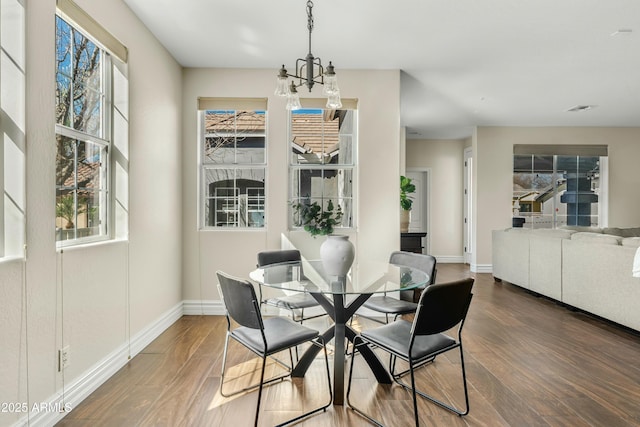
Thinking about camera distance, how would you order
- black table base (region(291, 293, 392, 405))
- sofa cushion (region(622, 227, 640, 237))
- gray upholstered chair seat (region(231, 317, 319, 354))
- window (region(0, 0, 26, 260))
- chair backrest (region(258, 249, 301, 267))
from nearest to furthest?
window (region(0, 0, 26, 260)) < gray upholstered chair seat (region(231, 317, 319, 354)) < black table base (region(291, 293, 392, 405)) < chair backrest (region(258, 249, 301, 267)) < sofa cushion (region(622, 227, 640, 237))

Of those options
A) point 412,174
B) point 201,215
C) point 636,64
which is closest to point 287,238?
point 201,215

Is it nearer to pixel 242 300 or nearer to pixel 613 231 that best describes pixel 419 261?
pixel 242 300

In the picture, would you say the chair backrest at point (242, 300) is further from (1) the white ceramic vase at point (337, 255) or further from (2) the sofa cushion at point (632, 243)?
(2) the sofa cushion at point (632, 243)

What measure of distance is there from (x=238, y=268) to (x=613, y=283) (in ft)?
12.2

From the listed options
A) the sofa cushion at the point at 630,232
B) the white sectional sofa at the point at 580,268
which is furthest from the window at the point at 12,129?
the sofa cushion at the point at 630,232

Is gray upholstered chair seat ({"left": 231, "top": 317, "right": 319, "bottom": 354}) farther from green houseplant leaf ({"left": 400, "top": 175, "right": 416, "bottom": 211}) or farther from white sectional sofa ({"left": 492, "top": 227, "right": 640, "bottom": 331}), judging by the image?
green houseplant leaf ({"left": 400, "top": 175, "right": 416, "bottom": 211})

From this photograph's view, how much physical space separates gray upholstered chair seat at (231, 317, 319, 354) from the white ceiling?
2.32 metres

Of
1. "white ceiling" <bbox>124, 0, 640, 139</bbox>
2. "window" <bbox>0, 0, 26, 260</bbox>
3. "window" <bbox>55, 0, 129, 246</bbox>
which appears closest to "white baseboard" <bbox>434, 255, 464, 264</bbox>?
"white ceiling" <bbox>124, 0, 640, 139</bbox>

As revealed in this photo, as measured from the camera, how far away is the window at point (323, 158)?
429 cm

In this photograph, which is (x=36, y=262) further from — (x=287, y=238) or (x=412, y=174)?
(x=412, y=174)

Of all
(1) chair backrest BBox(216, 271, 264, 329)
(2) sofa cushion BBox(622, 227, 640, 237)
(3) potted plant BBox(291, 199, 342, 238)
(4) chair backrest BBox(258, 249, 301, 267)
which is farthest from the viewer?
(2) sofa cushion BBox(622, 227, 640, 237)

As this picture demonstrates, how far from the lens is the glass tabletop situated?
2.16 m

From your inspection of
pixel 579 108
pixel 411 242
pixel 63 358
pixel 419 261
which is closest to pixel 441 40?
pixel 419 261

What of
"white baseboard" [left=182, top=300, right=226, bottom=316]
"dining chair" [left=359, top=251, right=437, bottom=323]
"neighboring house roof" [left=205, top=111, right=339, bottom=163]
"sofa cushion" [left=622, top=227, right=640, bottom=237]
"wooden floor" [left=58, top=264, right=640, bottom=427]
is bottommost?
"wooden floor" [left=58, top=264, right=640, bottom=427]
